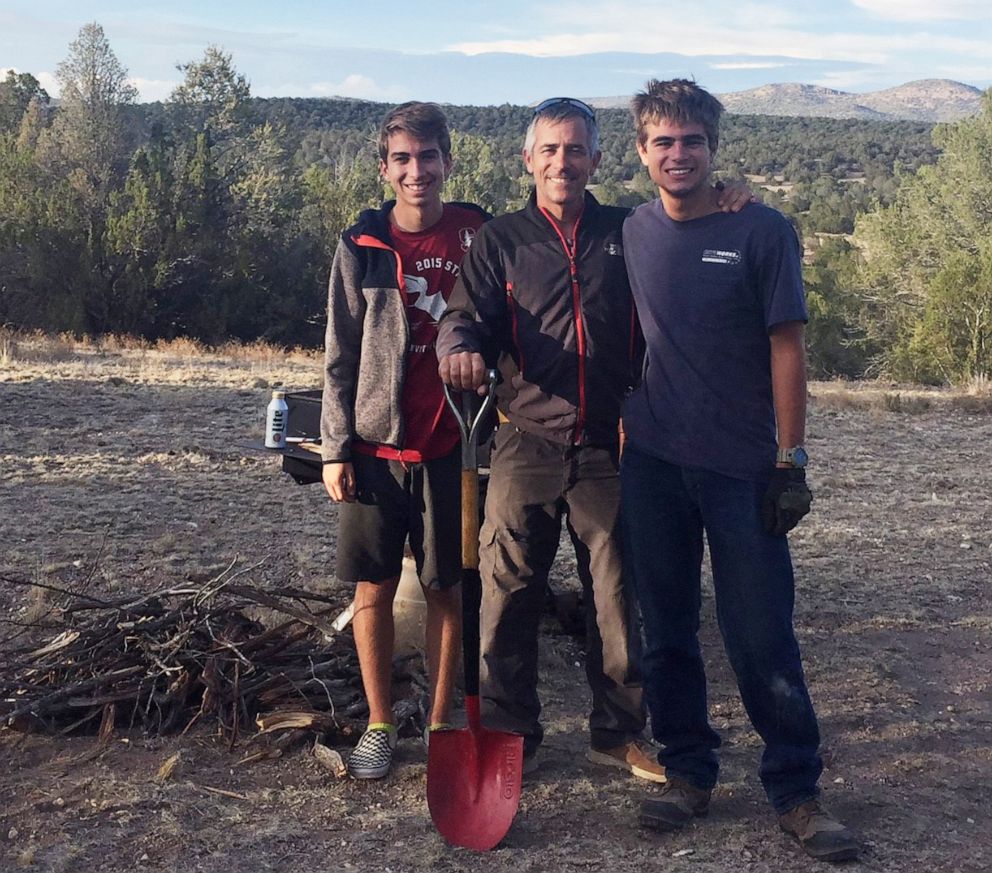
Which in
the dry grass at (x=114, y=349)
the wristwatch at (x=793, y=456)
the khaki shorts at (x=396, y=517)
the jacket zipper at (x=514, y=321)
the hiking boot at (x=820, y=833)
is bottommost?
the dry grass at (x=114, y=349)

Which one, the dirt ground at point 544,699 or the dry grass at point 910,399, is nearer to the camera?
the dirt ground at point 544,699

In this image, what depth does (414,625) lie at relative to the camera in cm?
455

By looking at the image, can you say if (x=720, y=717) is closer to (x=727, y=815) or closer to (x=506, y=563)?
(x=727, y=815)

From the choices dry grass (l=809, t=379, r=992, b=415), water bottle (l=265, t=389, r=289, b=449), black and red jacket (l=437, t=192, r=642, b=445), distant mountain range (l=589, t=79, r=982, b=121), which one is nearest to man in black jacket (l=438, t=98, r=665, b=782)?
black and red jacket (l=437, t=192, r=642, b=445)

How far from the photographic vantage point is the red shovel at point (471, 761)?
316 centimetres

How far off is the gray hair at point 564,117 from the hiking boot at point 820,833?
1915mm

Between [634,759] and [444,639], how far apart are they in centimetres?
68

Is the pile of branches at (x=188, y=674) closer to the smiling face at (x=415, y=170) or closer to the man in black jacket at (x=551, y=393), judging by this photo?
the man in black jacket at (x=551, y=393)

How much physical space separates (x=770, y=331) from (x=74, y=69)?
32.6 metres

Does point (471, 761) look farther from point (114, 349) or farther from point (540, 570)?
point (114, 349)

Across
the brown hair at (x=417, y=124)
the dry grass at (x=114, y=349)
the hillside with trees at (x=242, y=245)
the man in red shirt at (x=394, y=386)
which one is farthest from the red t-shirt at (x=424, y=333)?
the hillside with trees at (x=242, y=245)

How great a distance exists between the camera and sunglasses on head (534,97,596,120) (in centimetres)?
338

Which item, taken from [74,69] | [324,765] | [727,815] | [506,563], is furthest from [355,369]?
[74,69]

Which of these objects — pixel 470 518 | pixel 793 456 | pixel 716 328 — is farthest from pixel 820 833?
pixel 716 328
